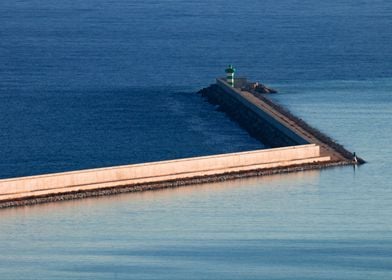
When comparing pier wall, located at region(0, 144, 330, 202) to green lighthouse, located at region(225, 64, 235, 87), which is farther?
green lighthouse, located at region(225, 64, 235, 87)

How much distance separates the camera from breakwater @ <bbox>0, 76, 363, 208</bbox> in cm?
5112

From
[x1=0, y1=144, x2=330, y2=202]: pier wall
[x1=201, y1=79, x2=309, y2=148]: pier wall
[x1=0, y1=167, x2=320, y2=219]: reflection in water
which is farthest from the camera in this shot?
[x1=201, y1=79, x2=309, y2=148]: pier wall

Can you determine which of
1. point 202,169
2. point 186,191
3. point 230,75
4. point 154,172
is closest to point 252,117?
point 230,75

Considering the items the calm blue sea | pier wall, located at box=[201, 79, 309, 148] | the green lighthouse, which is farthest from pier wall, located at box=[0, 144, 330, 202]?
the green lighthouse

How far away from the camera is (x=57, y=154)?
59.3 metres

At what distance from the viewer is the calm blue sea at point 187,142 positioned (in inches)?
1800

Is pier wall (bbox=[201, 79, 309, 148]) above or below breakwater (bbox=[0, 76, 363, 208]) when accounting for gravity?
above

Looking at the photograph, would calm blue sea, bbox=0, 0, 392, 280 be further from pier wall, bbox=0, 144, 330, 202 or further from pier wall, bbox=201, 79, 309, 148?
pier wall, bbox=0, 144, 330, 202

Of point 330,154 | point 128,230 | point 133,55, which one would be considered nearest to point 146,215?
point 128,230

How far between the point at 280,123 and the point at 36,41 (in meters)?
40.4

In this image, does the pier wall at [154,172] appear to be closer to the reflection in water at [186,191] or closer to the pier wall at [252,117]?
the reflection in water at [186,191]

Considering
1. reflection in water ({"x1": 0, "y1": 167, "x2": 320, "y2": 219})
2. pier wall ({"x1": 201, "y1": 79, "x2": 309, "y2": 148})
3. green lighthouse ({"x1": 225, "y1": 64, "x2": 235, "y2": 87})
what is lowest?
reflection in water ({"x1": 0, "y1": 167, "x2": 320, "y2": 219})

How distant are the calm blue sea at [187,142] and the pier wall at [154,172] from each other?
768 mm

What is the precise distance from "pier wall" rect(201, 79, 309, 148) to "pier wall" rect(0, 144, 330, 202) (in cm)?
210
